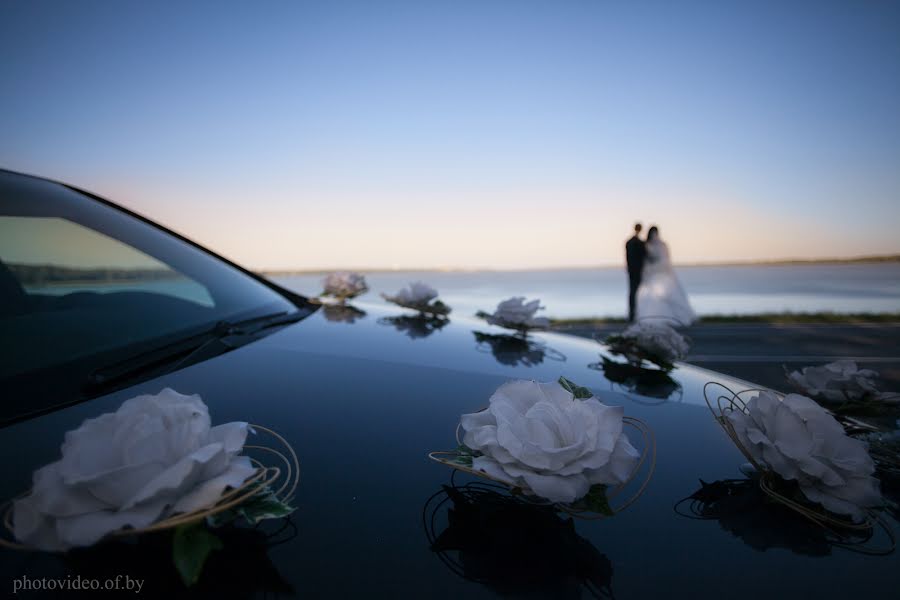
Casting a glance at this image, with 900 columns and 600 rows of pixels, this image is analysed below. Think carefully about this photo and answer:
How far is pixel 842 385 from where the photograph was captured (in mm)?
1136

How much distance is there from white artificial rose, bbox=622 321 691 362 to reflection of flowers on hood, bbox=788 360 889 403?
1.56 ft

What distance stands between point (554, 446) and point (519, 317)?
130 centimetres

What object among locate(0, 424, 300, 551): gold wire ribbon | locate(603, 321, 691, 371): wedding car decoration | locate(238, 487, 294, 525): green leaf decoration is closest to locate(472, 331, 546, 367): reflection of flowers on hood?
locate(603, 321, 691, 371): wedding car decoration

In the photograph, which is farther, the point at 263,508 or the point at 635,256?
the point at 635,256

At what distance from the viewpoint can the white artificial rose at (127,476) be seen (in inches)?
21.1

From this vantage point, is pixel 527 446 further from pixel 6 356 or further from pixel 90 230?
pixel 90 230

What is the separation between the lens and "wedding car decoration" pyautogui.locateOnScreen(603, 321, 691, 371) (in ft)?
5.44

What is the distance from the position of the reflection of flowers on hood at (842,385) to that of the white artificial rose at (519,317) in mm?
988

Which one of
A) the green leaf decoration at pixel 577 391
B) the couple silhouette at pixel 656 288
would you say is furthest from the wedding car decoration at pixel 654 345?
the couple silhouette at pixel 656 288

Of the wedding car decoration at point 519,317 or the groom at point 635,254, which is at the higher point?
the groom at point 635,254

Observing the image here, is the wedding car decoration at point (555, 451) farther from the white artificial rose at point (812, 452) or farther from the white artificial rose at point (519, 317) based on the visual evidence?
the white artificial rose at point (519, 317)

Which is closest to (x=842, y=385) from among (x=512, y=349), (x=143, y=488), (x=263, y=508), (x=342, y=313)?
(x=512, y=349)

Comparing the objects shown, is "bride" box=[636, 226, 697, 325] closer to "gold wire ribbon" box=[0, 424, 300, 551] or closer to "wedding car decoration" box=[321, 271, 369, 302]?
"wedding car decoration" box=[321, 271, 369, 302]

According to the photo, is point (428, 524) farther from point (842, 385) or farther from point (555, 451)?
point (842, 385)
